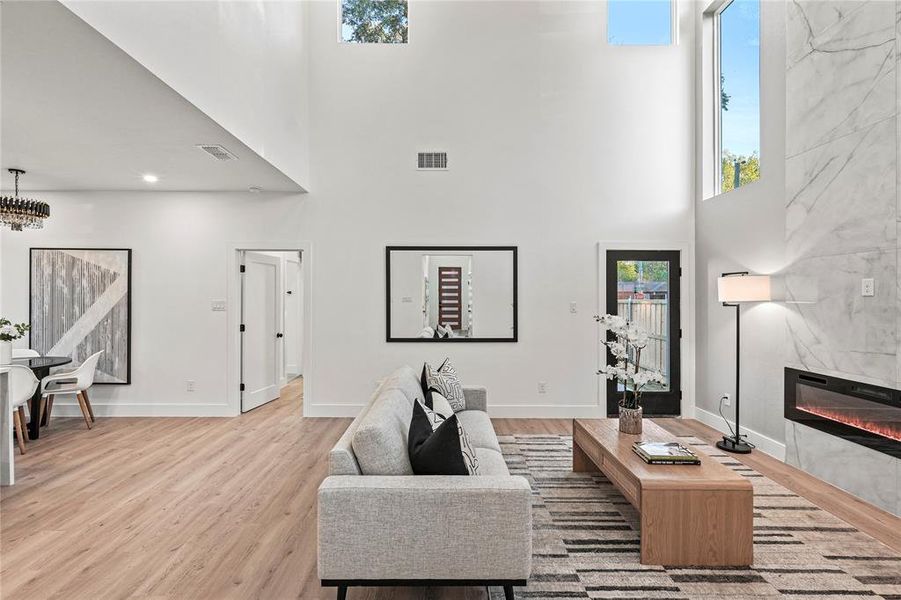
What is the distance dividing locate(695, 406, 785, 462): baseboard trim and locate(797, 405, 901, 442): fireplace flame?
51 centimetres

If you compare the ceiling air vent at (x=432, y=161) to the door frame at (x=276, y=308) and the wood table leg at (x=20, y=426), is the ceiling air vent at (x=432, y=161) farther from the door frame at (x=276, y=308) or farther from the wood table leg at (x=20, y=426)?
the wood table leg at (x=20, y=426)

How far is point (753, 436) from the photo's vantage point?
14.4 ft

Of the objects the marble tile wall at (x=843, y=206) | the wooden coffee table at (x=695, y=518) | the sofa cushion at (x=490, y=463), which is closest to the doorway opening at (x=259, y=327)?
the sofa cushion at (x=490, y=463)

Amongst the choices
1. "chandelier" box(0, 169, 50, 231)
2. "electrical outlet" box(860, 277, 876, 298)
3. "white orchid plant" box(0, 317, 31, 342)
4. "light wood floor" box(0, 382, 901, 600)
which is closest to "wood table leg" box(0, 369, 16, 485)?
"light wood floor" box(0, 382, 901, 600)

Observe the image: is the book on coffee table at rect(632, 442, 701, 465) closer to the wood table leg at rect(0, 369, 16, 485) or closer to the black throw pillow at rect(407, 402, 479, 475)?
the black throw pillow at rect(407, 402, 479, 475)

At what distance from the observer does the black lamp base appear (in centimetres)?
420

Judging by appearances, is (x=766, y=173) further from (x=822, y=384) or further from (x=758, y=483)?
(x=758, y=483)

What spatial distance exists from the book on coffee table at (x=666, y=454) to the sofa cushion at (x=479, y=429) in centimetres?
83

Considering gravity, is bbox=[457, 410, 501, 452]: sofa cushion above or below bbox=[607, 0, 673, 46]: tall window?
below

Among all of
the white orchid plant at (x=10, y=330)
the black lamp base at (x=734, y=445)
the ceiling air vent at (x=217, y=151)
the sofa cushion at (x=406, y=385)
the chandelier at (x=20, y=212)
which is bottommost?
the black lamp base at (x=734, y=445)

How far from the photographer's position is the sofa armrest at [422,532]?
1942 mm

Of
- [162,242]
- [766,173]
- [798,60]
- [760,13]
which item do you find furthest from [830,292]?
[162,242]

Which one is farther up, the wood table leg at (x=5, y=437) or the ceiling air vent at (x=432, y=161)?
the ceiling air vent at (x=432, y=161)

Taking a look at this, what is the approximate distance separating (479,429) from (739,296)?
103 inches
